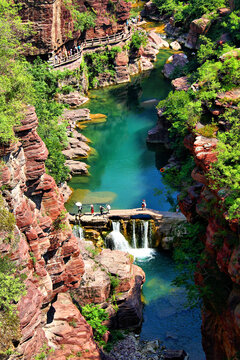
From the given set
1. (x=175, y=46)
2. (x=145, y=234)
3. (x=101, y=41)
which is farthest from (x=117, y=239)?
(x=175, y=46)

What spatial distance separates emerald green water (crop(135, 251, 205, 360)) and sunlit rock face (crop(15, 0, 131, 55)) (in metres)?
32.9

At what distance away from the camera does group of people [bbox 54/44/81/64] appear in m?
67.8

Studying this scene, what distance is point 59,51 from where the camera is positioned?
6912 centimetres

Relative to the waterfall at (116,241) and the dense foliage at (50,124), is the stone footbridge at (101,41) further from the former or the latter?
the waterfall at (116,241)

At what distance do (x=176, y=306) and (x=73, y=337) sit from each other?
1202 centimetres

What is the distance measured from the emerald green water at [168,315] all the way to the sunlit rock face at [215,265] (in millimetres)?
6048

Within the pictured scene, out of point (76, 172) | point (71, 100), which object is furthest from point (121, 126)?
point (76, 172)

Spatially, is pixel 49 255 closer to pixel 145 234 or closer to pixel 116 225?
pixel 116 225

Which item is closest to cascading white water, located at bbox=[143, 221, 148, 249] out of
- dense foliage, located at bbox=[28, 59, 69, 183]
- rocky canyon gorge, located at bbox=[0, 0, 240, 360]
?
rocky canyon gorge, located at bbox=[0, 0, 240, 360]

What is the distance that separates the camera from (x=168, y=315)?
117 feet

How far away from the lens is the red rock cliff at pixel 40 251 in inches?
859

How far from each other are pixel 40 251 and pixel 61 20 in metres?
50.8

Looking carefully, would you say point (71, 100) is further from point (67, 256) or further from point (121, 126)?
point (67, 256)

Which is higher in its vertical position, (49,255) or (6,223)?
(6,223)
